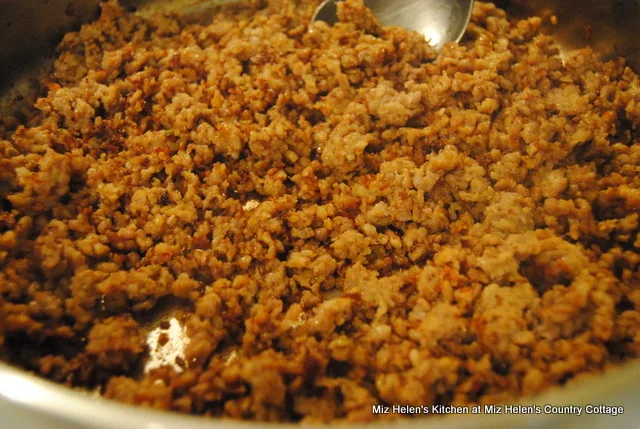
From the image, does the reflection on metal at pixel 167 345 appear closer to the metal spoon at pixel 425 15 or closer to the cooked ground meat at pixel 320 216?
the cooked ground meat at pixel 320 216

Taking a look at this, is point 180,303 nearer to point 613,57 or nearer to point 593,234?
point 593,234

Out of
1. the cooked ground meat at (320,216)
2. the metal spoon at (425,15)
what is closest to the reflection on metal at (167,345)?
the cooked ground meat at (320,216)

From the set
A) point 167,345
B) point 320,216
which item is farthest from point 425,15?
point 167,345

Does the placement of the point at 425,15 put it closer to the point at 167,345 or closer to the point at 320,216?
the point at 320,216

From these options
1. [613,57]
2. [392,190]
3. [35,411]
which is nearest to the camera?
[35,411]

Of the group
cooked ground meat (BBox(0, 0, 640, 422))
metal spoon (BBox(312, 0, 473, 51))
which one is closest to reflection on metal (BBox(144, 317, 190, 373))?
cooked ground meat (BBox(0, 0, 640, 422))

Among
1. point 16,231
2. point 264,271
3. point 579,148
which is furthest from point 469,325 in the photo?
point 16,231

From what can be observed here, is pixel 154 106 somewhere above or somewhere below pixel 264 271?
above
